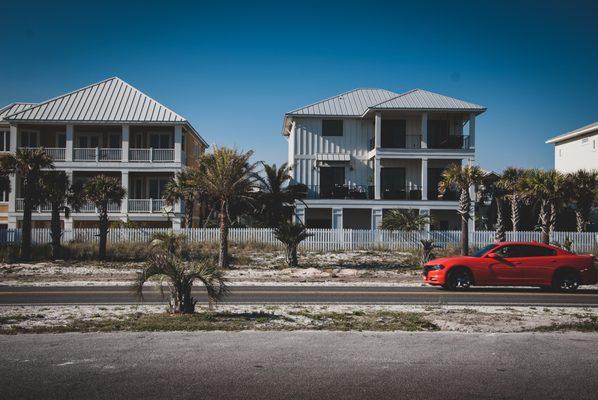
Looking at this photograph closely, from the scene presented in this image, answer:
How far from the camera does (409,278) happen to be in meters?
20.6

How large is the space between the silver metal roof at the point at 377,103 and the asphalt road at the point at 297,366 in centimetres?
2903

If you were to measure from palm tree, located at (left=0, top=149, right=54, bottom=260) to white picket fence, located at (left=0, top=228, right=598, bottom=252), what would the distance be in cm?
431

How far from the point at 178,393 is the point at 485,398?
11.0ft

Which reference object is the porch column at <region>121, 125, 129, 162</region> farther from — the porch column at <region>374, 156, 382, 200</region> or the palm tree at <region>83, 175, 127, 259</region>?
the porch column at <region>374, 156, 382, 200</region>

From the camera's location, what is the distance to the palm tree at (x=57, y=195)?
25.3m

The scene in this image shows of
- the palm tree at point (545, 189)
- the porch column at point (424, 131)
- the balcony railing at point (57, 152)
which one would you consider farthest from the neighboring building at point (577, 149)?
the balcony railing at point (57, 152)

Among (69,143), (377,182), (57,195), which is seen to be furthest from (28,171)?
(377,182)

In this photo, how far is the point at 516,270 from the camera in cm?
1630

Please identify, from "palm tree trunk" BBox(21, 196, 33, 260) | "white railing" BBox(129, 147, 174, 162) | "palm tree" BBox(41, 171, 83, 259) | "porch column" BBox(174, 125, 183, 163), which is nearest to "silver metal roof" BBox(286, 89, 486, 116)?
"porch column" BBox(174, 125, 183, 163)

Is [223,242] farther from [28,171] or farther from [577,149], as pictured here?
[577,149]

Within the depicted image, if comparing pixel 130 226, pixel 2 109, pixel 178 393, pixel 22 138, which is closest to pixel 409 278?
pixel 178 393

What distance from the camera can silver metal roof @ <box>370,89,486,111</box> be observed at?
119 feet

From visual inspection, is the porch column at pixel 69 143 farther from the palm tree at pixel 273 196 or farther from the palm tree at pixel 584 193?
the palm tree at pixel 584 193

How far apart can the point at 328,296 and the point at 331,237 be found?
16073 mm
